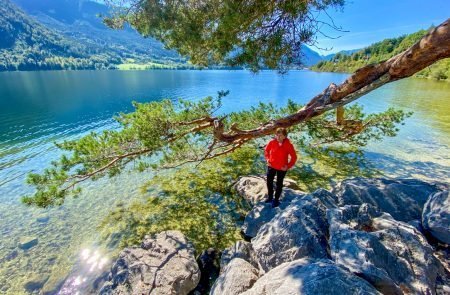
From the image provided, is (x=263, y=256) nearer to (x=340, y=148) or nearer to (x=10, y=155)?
(x=340, y=148)

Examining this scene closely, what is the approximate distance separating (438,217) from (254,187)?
518 cm

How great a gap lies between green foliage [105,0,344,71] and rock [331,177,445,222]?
12.8 feet

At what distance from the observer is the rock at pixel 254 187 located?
8766 millimetres

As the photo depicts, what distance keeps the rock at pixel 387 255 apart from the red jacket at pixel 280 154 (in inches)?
75.3

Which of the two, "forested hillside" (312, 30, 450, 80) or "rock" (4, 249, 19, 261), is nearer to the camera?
"rock" (4, 249, 19, 261)

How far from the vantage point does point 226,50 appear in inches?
271

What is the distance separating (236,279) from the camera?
4.70 meters

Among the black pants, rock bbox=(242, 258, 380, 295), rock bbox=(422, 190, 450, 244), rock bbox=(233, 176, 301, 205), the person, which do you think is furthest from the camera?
rock bbox=(233, 176, 301, 205)

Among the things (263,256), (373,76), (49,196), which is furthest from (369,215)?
(49,196)

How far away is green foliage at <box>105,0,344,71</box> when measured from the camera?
593 cm

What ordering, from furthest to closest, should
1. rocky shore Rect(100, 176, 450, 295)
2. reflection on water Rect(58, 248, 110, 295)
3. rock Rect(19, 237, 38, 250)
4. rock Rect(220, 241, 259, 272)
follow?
1. rock Rect(19, 237, 38, 250)
2. reflection on water Rect(58, 248, 110, 295)
3. rock Rect(220, 241, 259, 272)
4. rocky shore Rect(100, 176, 450, 295)

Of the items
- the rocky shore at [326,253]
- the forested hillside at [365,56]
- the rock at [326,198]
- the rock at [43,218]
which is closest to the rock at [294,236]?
the rocky shore at [326,253]

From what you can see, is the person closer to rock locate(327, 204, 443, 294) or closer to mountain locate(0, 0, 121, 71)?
rock locate(327, 204, 443, 294)

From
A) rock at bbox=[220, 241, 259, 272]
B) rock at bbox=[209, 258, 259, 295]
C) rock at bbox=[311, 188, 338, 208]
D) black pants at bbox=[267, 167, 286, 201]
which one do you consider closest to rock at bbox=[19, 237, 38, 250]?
rock at bbox=[220, 241, 259, 272]
